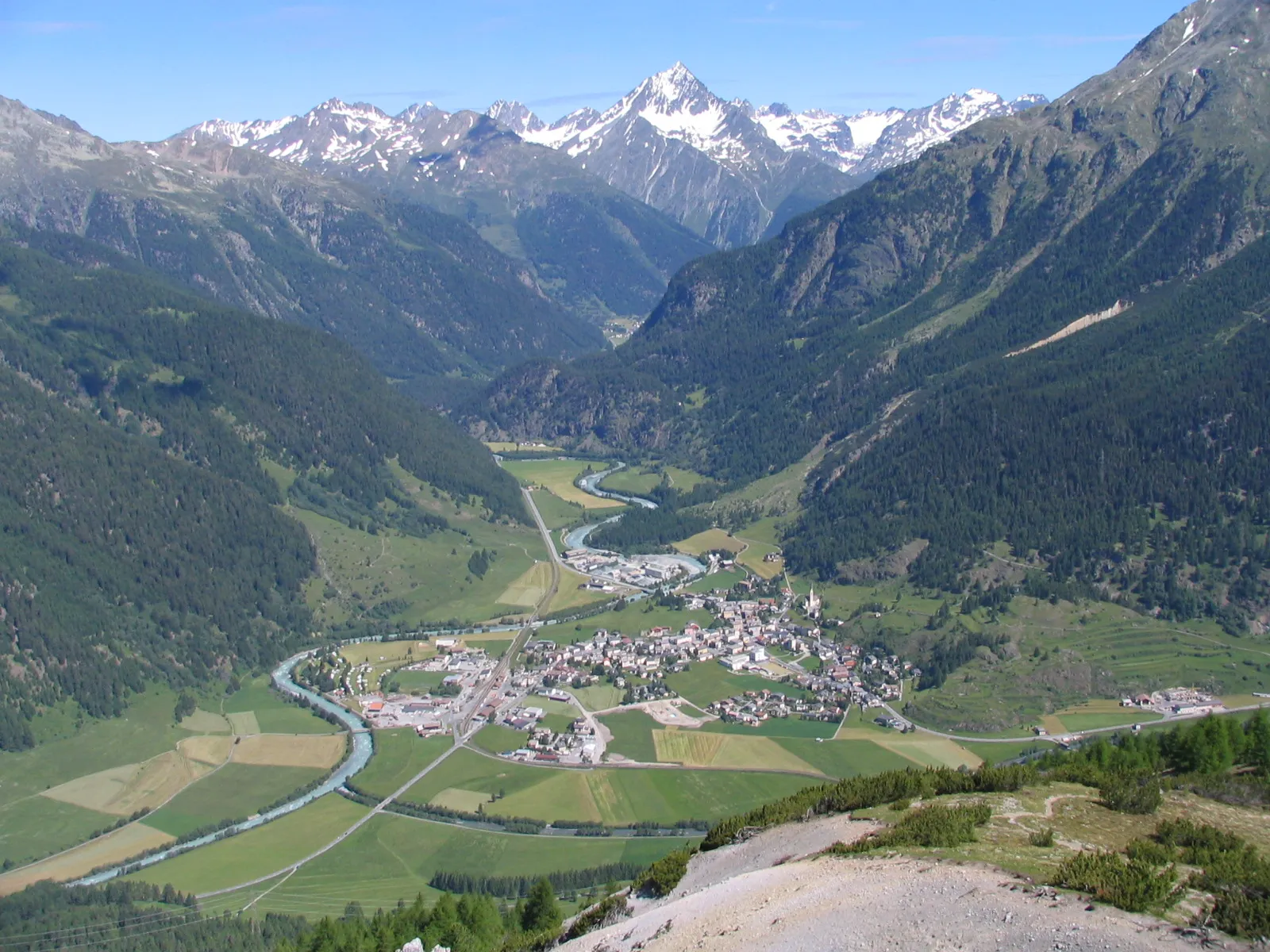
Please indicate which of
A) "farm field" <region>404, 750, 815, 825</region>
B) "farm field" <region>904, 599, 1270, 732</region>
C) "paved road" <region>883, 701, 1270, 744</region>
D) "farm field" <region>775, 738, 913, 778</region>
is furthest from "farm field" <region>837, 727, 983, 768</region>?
"farm field" <region>404, 750, 815, 825</region>

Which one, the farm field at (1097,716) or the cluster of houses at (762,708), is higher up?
the cluster of houses at (762,708)

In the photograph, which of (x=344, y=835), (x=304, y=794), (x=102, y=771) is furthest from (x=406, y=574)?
(x=344, y=835)

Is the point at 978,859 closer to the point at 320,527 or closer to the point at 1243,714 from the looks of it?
the point at 1243,714

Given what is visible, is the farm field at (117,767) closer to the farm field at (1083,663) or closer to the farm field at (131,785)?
the farm field at (131,785)

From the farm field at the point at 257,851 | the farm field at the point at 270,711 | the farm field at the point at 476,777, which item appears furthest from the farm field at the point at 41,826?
the farm field at the point at 476,777

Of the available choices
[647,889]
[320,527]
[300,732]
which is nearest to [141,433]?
[320,527]

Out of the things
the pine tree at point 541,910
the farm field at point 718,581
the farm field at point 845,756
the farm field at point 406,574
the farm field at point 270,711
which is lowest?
the farm field at point 845,756
